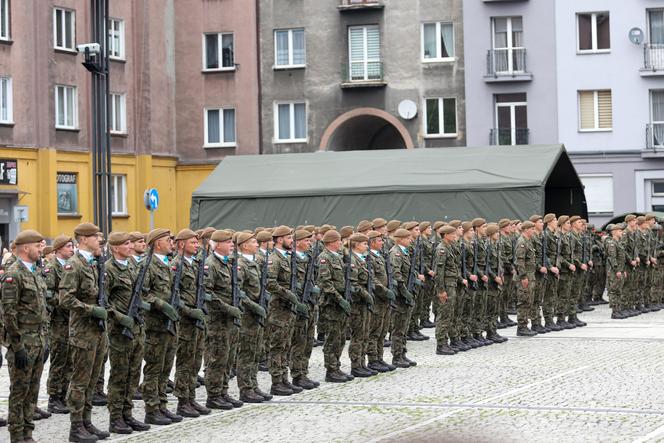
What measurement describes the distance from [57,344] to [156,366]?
210 centimetres

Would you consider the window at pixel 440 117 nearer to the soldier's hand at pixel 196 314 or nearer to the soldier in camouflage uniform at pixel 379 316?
the soldier in camouflage uniform at pixel 379 316

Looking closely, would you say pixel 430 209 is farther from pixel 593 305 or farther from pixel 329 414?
pixel 329 414

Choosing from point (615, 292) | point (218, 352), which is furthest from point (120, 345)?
point (615, 292)

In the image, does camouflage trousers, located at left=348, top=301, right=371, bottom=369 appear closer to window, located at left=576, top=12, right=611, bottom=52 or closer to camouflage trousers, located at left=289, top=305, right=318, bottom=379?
camouflage trousers, located at left=289, top=305, right=318, bottom=379

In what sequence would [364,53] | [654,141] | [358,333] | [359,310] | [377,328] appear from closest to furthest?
[358,333] < [359,310] < [377,328] < [654,141] < [364,53]

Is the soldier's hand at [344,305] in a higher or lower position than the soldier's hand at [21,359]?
higher

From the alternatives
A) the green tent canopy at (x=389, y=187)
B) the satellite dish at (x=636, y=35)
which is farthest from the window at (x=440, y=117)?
the green tent canopy at (x=389, y=187)

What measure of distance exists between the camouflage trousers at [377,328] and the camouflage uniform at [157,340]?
470 centimetres

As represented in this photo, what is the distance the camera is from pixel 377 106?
49.1 meters

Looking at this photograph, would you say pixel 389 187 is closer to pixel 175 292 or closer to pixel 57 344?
pixel 57 344

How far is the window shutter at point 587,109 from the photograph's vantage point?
156 feet

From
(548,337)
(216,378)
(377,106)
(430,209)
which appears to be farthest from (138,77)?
(216,378)

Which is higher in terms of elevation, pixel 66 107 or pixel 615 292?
pixel 66 107

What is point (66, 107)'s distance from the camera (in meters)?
44.9
